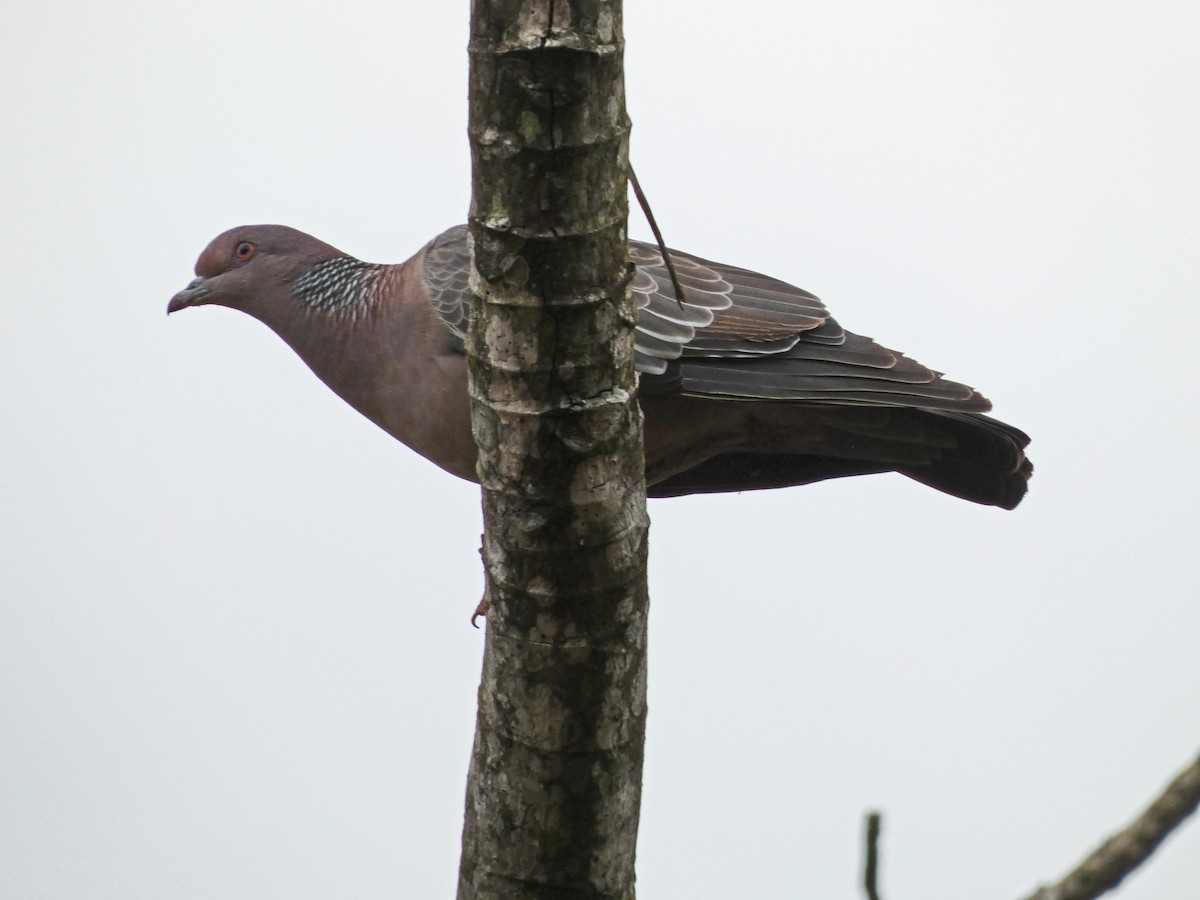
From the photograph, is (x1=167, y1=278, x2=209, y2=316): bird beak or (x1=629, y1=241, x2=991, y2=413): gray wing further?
(x1=167, y1=278, x2=209, y2=316): bird beak

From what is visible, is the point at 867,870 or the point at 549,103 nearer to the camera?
the point at 867,870

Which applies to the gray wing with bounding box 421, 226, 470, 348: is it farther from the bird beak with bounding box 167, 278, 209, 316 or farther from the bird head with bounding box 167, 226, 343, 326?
the bird beak with bounding box 167, 278, 209, 316

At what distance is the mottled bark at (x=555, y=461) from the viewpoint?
2463 millimetres

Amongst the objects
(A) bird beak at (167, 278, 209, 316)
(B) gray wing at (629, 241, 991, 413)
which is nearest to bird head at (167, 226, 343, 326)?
(A) bird beak at (167, 278, 209, 316)

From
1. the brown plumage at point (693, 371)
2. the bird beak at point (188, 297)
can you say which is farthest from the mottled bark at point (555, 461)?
the bird beak at point (188, 297)

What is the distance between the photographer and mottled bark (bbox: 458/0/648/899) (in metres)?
2.46

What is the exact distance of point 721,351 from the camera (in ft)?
14.6

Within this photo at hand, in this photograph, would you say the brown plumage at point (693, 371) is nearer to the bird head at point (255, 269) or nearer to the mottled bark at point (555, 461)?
the bird head at point (255, 269)

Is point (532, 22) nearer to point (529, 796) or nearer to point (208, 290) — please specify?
point (529, 796)

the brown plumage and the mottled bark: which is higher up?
the brown plumage

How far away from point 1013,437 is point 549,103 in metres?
2.68

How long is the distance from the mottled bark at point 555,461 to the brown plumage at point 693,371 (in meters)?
1.41

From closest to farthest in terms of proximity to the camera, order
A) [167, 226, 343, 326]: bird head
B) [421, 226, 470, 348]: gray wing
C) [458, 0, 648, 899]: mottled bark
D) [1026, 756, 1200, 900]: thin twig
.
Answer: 1. [1026, 756, 1200, 900]: thin twig
2. [458, 0, 648, 899]: mottled bark
3. [421, 226, 470, 348]: gray wing
4. [167, 226, 343, 326]: bird head

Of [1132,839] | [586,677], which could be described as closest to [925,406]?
[586,677]
